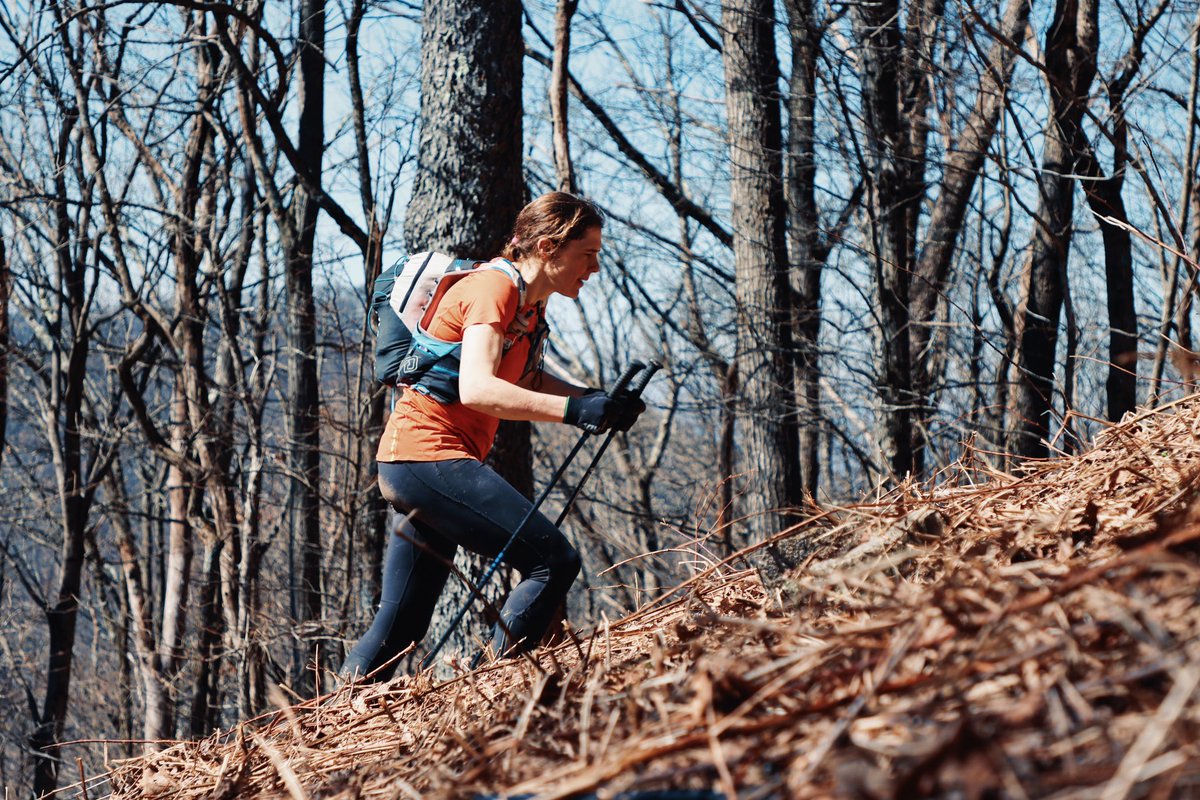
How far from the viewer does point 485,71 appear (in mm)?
5367

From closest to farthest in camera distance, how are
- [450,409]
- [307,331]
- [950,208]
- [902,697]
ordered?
[902,697] < [450,409] < [950,208] < [307,331]

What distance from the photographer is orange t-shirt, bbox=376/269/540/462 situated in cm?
308

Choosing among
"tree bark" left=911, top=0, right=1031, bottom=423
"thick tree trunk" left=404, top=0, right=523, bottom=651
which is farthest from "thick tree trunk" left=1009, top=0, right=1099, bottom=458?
"thick tree trunk" left=404, top=0, right=523, bottom=651

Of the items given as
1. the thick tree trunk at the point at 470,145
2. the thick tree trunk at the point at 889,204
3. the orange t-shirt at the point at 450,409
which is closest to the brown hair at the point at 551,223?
the orange t-shirt at the point at 450,409

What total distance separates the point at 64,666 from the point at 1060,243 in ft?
34.2

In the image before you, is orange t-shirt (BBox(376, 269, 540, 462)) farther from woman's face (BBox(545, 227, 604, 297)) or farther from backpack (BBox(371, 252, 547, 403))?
woman's face (BBox(545, 227, 604, 297))

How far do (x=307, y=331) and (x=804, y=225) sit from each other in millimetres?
4943

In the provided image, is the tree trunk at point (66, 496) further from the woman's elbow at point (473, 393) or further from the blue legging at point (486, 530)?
the woman's elbow at point (473, 393)

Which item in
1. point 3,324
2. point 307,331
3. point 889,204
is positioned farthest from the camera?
point 307,331

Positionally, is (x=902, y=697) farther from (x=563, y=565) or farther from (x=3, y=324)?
(x=3, y=324)

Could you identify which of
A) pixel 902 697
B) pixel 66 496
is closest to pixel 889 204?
pixel 902 697

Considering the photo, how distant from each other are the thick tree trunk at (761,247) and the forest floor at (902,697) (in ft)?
19.3

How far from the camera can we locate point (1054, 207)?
680 centimetres

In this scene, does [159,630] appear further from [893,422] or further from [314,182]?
[893,422]
